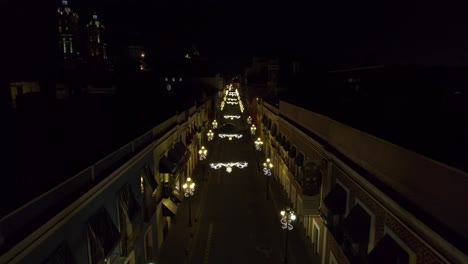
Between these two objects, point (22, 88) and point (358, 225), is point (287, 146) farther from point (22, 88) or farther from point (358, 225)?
point (22, 88)

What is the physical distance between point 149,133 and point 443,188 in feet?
52.2

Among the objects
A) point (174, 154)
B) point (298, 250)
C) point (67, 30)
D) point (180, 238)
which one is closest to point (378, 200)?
point (298, 250)

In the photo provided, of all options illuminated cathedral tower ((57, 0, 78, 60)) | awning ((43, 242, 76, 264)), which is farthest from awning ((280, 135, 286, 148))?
illuminated cathedral tower ((57, 0, 78, 60))

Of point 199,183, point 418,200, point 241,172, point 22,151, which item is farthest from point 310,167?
point 241,172

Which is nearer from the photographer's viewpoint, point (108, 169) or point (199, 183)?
point (108, 169)

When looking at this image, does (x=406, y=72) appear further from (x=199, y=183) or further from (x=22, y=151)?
(x=22, y=151)

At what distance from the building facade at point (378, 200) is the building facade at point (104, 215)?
8906 millimetres

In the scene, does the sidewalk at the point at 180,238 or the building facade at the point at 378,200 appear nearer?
the building facade at the point at 378,200

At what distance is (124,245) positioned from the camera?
13781 millimetres

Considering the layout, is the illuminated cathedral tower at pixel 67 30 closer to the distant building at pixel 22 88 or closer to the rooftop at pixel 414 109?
the distant building at pixel 22 88

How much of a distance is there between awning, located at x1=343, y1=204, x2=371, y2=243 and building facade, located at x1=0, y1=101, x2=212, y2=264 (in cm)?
861

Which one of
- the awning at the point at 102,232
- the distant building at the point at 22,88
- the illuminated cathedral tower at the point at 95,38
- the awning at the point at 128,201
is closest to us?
the awning at the point at 102,232

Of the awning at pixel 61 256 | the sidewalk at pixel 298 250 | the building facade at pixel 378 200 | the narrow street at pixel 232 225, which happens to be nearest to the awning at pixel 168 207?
the narrow street at pixel 232 225

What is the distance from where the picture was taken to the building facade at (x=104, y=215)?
25.3 feet
